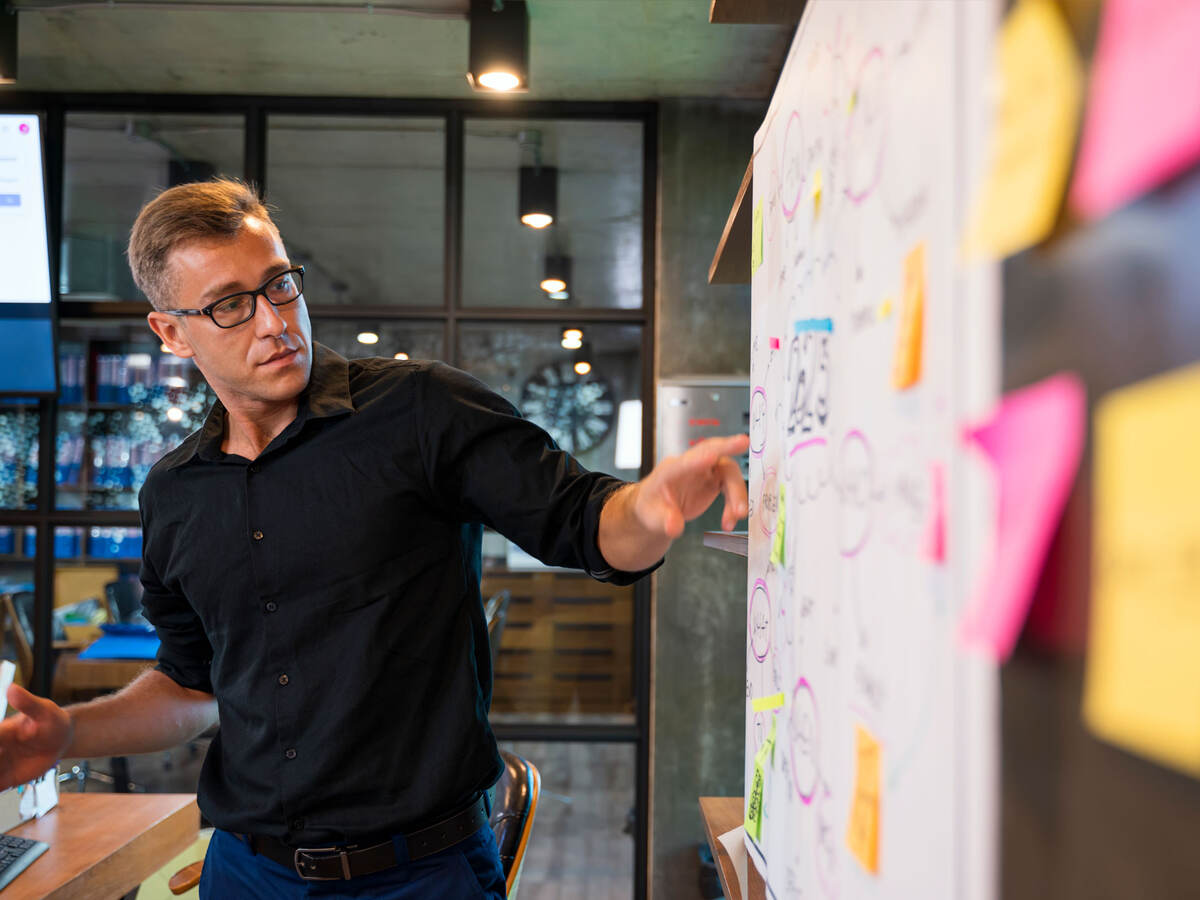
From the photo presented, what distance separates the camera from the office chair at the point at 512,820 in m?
1.72

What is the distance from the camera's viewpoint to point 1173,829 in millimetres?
308

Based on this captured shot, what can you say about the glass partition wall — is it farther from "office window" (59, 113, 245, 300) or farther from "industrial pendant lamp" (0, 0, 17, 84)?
"industrial pendant lamp" (0, 0, 17, 84)

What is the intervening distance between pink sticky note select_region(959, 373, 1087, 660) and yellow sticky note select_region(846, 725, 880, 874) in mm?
189

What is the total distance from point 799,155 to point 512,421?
632mm

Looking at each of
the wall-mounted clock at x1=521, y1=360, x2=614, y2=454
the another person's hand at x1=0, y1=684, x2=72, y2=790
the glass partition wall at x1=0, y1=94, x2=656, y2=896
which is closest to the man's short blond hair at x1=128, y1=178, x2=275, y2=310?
the another person's hand at x1=0, y1=684, x2=72, y2=790

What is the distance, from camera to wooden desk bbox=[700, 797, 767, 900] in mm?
1126

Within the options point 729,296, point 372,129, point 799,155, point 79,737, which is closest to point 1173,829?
point 799,155

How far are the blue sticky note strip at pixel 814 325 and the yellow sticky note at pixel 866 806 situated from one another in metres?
0.31

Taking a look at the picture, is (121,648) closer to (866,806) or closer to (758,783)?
(758,783)

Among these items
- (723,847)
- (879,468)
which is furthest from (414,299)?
(879,468)

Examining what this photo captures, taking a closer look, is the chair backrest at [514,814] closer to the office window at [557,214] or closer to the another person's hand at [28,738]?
the another person's hand at [28,738]

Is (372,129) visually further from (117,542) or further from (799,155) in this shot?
(799,155)

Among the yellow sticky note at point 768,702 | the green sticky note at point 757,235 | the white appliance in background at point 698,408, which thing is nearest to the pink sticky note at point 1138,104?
the yellow sticky note at point 768,702

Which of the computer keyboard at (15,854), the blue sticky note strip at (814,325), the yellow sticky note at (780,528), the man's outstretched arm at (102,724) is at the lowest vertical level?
the computer keyboard at (15,854)
